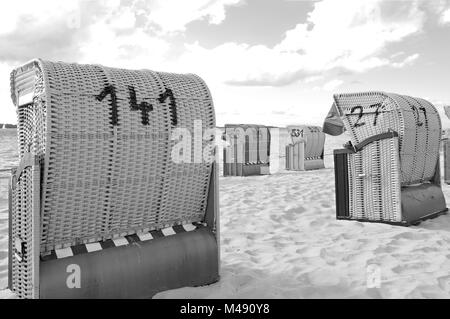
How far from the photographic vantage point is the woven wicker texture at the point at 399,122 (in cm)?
520

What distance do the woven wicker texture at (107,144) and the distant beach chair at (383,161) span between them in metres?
2.97

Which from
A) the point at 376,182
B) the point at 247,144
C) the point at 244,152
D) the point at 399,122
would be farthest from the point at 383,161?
the point at 247,144

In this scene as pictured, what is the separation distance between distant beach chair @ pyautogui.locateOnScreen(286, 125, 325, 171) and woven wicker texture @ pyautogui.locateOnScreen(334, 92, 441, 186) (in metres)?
7.47

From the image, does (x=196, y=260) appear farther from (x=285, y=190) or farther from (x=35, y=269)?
(x=285, y=190)

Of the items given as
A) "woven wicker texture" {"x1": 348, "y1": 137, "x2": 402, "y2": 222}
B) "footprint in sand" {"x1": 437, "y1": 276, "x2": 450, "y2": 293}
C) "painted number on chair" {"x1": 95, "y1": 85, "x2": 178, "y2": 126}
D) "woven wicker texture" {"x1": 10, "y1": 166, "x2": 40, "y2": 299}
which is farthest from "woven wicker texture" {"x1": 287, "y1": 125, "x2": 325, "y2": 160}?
"woven wicker texture" {"x1": 10, "y1": 166, "x2": 40, "y2": 299}

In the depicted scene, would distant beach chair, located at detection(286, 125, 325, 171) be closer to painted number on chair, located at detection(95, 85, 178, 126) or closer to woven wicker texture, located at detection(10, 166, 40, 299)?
painted number on chair, located at detection(95, 85, 178, 126)

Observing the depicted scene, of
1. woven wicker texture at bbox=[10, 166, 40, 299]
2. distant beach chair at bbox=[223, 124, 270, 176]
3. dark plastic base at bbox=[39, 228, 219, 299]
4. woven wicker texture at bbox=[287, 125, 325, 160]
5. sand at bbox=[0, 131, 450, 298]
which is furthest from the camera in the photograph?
woven wicker texture at bbox=[287, 125, 325, 160]

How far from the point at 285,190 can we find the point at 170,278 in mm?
5491

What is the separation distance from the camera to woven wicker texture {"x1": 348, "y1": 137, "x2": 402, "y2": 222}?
5.17m

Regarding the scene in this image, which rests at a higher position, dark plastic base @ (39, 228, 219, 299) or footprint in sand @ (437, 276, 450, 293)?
dark plastic base @ (39, 228, 219, 299)

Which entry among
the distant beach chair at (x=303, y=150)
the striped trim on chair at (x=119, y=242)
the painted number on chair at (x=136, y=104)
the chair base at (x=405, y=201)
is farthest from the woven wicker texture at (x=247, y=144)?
the painted number on chair at (x=136, y=104)

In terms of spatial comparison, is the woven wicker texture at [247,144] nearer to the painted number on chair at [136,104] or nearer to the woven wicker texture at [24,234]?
the painted number on chair at [136,104]

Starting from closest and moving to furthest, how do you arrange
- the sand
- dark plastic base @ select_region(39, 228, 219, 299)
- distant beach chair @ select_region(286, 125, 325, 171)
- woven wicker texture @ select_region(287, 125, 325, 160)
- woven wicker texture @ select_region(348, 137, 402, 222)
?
dark plastic base @ select_region(39, 228, 219, 299)
the sand
woven wicker texture @ select_region(348, 137, 402, 222)
distant beach chair @ select_region(286, 125, 325, 171)
woven wicker texture @ select_region(287, 125, 325, 160)

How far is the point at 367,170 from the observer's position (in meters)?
5.37
